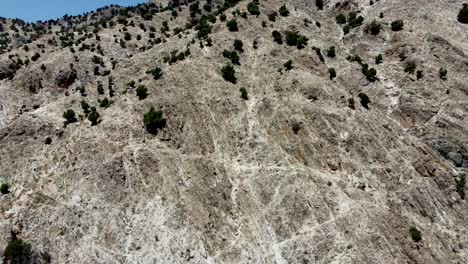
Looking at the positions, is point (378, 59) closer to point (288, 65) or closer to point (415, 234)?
point (288, 65)

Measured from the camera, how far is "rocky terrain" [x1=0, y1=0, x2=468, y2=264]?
122 feet

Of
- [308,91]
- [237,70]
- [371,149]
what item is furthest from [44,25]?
[371,149]

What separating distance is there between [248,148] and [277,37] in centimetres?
2096

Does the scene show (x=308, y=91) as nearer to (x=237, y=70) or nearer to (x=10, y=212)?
(x=237, y=70)

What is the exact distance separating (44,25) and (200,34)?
9035cm

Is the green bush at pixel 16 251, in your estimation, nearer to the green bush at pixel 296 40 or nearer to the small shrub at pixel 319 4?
the green bush at pixel 296 40

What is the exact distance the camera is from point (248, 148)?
44781 millimetres

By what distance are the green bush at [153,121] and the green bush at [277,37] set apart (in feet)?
68.3

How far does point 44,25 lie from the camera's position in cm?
13350

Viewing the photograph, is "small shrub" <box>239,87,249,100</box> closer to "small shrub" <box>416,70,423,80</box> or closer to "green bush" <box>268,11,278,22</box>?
"green bush" <box>268,11,278,22</box>

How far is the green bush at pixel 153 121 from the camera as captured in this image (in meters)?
46.3

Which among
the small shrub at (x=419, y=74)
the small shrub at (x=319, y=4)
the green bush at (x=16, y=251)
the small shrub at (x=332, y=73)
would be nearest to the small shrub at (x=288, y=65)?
the small shrub at (x=332, y=73)

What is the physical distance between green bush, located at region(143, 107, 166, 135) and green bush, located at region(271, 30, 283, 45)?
819 inches

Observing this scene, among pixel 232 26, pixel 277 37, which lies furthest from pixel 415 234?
pixel 232 26
